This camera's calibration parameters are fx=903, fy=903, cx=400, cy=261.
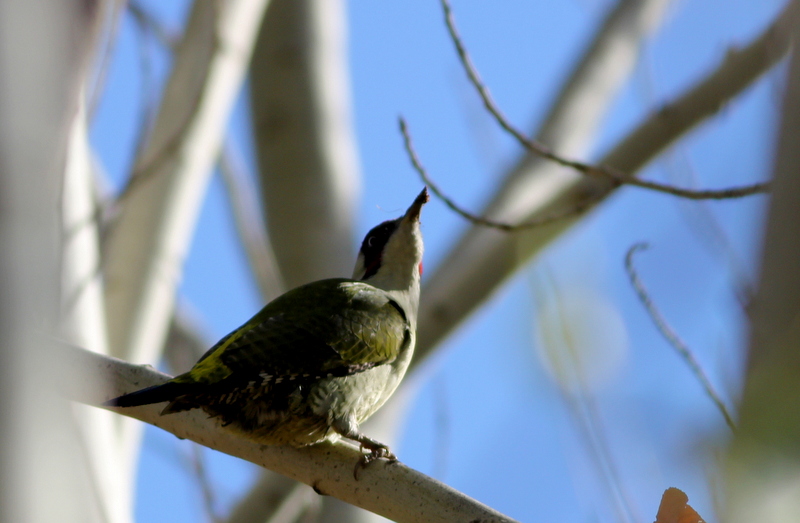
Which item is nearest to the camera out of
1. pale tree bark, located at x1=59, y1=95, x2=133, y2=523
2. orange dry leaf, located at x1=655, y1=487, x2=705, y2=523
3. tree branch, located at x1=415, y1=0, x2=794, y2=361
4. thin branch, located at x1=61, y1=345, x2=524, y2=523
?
orange dry leaf, located at x1=655, y1=487, x2=705, y2=523

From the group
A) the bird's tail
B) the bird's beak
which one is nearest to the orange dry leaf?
the bird's tail

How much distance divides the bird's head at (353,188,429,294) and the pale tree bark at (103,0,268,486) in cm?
123

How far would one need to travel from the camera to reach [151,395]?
2.62 metres

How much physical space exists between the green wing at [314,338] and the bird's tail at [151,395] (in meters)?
0.09

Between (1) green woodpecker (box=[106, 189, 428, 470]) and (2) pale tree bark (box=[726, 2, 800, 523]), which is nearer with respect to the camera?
(2) pale tree bark (box=[726, 2, 800, 523])

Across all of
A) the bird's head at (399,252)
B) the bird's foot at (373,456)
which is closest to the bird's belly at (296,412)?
the bird's foot at (373,456)

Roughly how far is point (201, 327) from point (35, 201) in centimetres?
806

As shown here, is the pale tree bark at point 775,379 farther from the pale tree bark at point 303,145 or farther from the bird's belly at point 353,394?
the pale tree bark at point 303,145

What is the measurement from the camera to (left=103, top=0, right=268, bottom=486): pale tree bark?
15.9 ft

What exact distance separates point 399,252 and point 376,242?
0.51ft

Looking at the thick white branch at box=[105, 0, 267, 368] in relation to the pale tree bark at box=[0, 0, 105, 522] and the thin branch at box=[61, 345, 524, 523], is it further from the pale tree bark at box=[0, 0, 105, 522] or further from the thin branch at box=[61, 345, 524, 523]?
the pale tree bark at box=[0, 0, 105, 522]

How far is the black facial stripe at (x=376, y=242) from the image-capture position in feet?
14.6

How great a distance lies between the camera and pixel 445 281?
17.9 ft

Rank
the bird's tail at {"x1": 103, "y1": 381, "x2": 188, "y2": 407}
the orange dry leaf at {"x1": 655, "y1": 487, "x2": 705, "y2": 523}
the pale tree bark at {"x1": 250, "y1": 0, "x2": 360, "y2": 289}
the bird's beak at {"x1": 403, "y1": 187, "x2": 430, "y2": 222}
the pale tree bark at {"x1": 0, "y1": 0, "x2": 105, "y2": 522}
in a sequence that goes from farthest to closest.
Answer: the pale tree bark at {"x1": 250, "y1": 0, "x2": 360, "y2": 289} → the bird's beak at {"x1": 403, "y1": 187, "x2": 430, "y2": 222} → the bird's tail at {"x1": 103, "y1": 381, "x2": 188, "y2": 407} → the orange dry leaf at {"x1": 655, "y1": 487, "x2": 705, "y2": 523} → the pale tree bark at {"x1": 0, "y1": 0, "x2": 105, "y2": 522}
